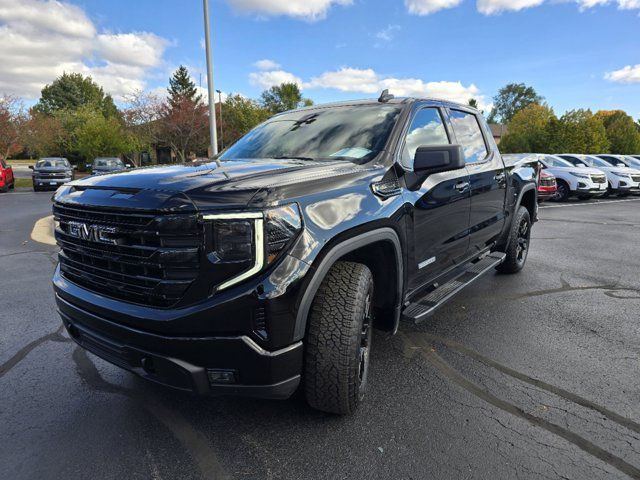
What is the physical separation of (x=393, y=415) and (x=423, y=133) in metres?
2.11

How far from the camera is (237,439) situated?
7.94 ft

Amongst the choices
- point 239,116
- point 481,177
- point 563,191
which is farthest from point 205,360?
point 239,116

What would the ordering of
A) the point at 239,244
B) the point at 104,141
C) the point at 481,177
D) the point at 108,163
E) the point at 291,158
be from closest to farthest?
the point at 239,244 → the point at 291,158 → the point at 481,177 → the point at 108,163 → the point at 104,141

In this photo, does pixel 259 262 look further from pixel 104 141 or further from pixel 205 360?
pixel 104 141

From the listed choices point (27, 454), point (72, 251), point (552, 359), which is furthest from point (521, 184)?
point (27, 454)

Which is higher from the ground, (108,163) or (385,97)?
(385,97)

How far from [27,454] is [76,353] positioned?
1.27 meters

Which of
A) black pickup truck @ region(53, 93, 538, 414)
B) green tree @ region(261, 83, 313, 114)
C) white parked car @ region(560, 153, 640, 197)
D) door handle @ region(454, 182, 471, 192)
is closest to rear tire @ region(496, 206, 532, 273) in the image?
door handle @ region(454, 182, 471, 192)

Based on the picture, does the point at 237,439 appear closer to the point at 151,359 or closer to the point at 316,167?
the point at 151,359

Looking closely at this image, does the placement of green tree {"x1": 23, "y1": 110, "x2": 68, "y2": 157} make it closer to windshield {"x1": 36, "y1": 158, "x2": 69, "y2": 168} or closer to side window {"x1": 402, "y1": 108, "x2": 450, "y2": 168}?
windshield {"x1": 36, "y1": 158, "x2": 69, "y2": 168}

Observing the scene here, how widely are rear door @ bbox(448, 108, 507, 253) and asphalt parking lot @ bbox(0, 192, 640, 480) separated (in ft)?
2.82

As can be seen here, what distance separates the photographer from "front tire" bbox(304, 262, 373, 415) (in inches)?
90.6

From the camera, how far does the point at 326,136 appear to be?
11.0ft

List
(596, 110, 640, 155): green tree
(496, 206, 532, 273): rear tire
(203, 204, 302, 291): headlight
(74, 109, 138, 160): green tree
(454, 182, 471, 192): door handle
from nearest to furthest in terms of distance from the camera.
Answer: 1. (203, 204, 302, 291): headlight
2. (454, 182, 471, 192): door handle
3. (496, 206, 532, 273): rear tire
4. (74, 109, 138, 160): green tree
5. (596, 110, 640, 155): green tree
